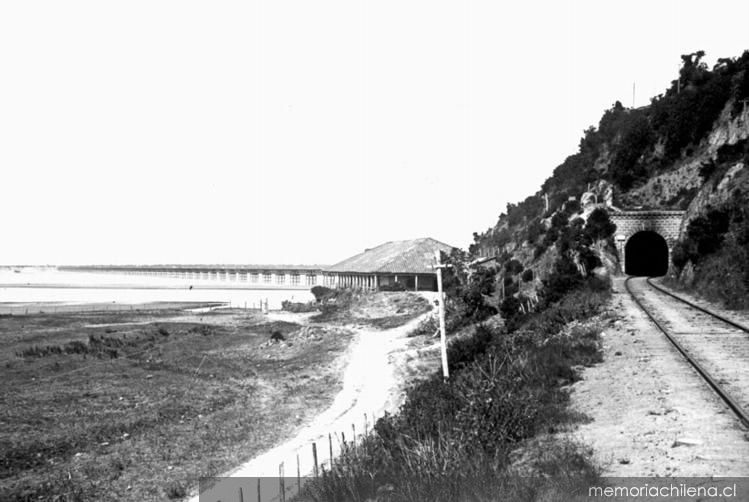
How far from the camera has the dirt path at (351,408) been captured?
13594mm

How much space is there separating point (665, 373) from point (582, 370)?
194cm

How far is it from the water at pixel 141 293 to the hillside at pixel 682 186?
41863 millimetres

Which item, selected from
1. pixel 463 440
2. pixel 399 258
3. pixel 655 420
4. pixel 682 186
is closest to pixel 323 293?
pixel 399 258

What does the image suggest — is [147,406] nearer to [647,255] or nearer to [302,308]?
[647,255]

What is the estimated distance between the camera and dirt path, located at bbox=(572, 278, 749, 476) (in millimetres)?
6570

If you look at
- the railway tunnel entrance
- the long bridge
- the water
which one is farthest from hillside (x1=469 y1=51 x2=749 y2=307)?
the water

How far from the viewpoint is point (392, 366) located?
25.1 m

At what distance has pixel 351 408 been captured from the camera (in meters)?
18.8

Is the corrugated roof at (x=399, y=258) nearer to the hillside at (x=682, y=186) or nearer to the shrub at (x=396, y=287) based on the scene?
the shrub at (x=396, y=287)

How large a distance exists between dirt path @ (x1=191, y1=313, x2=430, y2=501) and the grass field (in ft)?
2.20

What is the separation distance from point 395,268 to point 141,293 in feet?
224

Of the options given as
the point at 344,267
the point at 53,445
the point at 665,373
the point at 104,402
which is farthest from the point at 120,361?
the point at 344,267

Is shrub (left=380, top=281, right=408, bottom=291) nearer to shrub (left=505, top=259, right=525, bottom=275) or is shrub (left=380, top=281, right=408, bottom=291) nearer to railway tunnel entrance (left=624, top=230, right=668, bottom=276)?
shrub (left=505, top=259, right=525, bottom=275)

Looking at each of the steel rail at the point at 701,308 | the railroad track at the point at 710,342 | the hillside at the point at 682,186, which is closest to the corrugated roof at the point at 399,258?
the hillside at the point at 682,186
